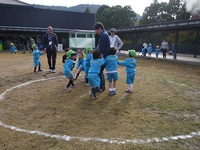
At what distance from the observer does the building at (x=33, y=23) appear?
27.9 meters

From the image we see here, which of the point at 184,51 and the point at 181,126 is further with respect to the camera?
the point at 184,51

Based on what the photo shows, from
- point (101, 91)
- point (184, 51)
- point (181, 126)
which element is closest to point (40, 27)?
point (184, 51)

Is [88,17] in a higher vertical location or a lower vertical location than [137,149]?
higher

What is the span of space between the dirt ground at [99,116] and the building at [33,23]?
2400 cm

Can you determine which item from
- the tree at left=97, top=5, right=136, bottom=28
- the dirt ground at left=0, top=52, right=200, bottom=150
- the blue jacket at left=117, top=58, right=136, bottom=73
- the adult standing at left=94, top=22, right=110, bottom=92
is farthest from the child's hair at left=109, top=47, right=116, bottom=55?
the tree at left=97, top=5, right=136, bottom=28

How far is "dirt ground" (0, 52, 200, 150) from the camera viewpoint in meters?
3.17

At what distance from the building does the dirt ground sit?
24000 millimetres

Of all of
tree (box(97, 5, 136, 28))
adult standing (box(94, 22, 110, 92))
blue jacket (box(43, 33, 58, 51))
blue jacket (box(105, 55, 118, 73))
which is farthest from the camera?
tree (box(97, 5, 136, 28))

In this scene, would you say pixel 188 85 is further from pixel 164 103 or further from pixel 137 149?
pixel 137 149

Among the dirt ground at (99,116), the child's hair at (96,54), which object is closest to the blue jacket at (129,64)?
the dirt ground at (99,116)

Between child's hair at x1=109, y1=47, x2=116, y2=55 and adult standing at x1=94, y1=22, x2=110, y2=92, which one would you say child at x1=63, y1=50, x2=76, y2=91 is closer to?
adult standing at x1=94, y1=22, x2=110, y2=92

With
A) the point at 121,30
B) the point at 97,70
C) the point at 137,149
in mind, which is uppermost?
the point at 121,30

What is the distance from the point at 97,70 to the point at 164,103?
1936 mm

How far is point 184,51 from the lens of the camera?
25078mm
